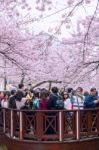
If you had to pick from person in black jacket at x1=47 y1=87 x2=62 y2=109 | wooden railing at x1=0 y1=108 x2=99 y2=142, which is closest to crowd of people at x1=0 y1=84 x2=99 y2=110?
person in black jacket at x1=47 y1=87 x2=62 y2=109

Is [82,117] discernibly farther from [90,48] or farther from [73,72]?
[90,48]

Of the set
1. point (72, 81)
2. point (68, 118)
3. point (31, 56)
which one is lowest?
point (68, 118)

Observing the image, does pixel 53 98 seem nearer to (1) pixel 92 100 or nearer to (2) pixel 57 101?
(2) pixel 57 101

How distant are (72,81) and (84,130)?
3236 mm

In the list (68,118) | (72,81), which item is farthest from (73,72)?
(68,118)

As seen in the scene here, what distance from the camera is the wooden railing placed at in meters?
11.5

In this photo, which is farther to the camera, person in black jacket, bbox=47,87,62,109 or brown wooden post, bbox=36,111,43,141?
brown wooden post, bbox=36,111,43,141

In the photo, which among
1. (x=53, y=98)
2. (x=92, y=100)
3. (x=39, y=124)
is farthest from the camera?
(x=92, y=100)

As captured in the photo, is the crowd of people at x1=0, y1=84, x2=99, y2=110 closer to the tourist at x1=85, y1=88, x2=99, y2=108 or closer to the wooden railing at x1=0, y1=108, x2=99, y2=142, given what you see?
the tourist at x1=85, y1=88, x2=99, y2=108

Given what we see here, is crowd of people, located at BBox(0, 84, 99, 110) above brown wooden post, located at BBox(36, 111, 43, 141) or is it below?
above

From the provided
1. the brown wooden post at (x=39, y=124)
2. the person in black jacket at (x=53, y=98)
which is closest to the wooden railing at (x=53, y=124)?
the brown wooden post at (x=39, y=124)

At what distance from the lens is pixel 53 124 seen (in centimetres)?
1161

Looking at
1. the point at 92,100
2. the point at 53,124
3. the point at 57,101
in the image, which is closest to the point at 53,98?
the point at 57,101

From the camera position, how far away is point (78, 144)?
39.1ft
